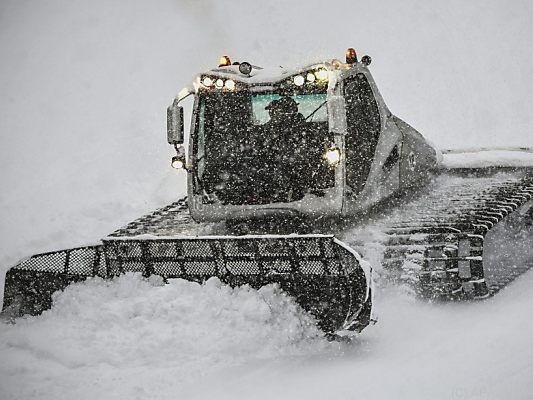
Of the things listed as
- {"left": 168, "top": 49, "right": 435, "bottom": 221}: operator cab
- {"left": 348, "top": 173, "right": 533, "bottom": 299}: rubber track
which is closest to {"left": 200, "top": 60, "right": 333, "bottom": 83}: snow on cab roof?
{"left": 168, "top": 49, "right": 435, "bottom": 221}: operator cab

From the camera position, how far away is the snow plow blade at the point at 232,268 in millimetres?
6160

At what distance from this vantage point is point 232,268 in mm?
6613

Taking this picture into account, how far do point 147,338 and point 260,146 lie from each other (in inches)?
108

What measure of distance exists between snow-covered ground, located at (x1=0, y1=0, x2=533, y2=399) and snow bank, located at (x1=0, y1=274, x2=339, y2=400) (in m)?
0.01

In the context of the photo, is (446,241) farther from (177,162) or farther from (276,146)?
(177,162)

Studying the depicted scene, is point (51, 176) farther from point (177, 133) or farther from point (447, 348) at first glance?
point (447, 348)

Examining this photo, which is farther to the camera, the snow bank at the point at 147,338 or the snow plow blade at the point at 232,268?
the snow plow blade at the point at 232,268

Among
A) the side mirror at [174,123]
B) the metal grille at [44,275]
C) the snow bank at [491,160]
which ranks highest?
the side mirror at [174,123]

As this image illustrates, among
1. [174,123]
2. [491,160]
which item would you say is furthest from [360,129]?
[491,160]

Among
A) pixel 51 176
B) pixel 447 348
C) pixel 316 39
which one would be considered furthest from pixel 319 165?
pixel 316 39

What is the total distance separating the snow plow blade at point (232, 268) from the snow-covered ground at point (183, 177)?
22cm

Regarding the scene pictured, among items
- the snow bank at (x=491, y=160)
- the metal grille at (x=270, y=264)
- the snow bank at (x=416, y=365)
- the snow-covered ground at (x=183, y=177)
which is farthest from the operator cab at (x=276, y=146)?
the snow bank at (x=491, y=160)

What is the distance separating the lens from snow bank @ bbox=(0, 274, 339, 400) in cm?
543

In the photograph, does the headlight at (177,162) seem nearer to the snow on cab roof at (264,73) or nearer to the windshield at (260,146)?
the windshield at (260,146)
